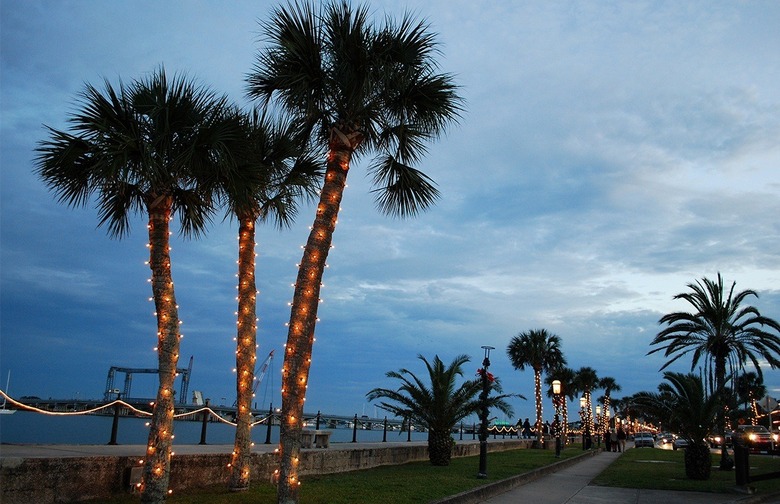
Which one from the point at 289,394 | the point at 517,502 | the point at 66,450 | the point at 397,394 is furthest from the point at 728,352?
the point at 66,450

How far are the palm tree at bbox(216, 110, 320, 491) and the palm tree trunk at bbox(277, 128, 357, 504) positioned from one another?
4.03 ft

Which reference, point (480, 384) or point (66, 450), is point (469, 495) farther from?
point (480, 384)

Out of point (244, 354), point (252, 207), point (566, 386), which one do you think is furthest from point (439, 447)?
point (566, 386)

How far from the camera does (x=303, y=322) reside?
9.79 meters

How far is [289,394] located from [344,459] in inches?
309

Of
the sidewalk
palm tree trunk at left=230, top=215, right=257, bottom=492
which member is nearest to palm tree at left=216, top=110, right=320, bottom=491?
palm tree trunk at left=230, top=215, right=257, bottom=492

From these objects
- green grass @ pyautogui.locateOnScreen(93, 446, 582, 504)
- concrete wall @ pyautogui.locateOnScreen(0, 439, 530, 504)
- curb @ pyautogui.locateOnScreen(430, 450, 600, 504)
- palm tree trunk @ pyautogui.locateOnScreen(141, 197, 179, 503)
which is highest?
palm tree trunk @ pyautogui.locateOnScreen(141, 197, 179, 503)

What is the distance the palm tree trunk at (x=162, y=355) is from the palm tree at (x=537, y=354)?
45.4 metres

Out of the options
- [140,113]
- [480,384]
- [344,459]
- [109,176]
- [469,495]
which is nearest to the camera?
[109,176]

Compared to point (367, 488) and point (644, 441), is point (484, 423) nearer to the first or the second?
point (367, 488)

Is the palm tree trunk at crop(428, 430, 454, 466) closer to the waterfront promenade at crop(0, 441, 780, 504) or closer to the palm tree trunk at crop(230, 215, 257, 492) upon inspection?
the waterfront promenade at crop(0, 441, 780, 504)

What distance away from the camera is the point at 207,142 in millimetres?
9477

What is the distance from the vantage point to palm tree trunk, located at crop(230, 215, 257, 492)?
A: 11336mm

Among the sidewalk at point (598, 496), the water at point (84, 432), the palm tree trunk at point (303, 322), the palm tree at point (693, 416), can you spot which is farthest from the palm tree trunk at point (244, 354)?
the palm tree at point (693, 416)
